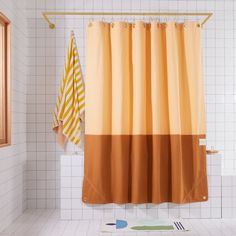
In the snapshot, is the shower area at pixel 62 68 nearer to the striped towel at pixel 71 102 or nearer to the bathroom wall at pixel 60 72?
the bathroom wall at pixel 60 72

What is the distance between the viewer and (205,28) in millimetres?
4094

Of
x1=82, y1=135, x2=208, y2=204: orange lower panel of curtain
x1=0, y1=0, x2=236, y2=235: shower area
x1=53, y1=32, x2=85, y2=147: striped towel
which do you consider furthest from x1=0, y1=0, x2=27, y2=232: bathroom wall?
x1=82, y1=135, x2=208, y2=204: orange lower panel of curtain

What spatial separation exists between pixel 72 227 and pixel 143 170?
30.6 inches

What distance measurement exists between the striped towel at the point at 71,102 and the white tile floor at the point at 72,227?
2.53 feet

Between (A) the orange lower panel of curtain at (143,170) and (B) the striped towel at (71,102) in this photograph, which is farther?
(B) the striped towel at (71,102)

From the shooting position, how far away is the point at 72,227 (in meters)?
3.37

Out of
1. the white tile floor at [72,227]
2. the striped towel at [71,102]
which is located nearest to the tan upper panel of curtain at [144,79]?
the striped towel at [71,102]

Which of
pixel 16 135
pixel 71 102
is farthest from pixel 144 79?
pixel 16 135

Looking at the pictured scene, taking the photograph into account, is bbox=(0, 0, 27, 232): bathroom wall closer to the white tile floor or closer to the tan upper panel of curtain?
the white tile floor

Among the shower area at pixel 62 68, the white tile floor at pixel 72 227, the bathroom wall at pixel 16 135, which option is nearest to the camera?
the white tile floor at pixel 72 227

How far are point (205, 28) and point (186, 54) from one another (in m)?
0.65

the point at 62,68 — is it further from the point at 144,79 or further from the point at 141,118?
the point at 141,118

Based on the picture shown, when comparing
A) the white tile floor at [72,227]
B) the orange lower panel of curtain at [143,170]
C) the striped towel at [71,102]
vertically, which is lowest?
the white tile floor at [72,227]

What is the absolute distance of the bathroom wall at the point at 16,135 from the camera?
10.8 feet
